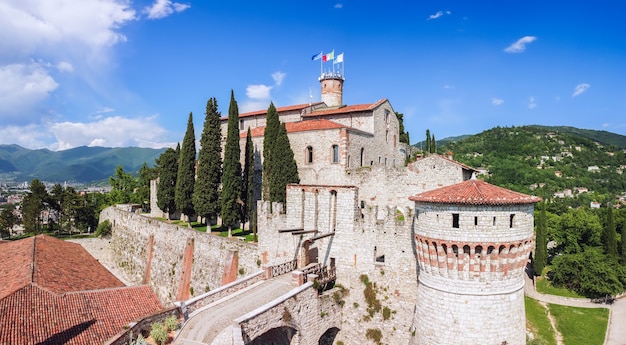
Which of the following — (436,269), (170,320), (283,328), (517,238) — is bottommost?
(283,328)

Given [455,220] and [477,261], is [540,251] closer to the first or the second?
[477,261]

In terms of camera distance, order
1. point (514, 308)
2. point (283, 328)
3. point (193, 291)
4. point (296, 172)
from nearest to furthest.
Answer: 1. point (514, 308)
2. point (283, 328)
3. point (193, 291)
4. point (296, 172)

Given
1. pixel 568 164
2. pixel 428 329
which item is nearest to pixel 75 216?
pixel 428 329

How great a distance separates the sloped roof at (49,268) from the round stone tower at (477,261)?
1832 centimetres

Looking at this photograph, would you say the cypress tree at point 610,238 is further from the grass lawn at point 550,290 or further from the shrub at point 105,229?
the shrub at point 105,229

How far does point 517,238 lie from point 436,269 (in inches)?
129

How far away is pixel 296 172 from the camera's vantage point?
3133 cm

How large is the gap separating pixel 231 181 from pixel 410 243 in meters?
17.4

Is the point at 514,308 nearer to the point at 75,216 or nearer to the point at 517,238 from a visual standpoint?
the point at 517,238

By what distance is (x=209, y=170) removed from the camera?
33.5m

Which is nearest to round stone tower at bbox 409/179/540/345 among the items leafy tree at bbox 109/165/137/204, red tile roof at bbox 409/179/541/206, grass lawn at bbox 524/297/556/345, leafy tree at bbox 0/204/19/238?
red tile roof at bbox 409/179/541/206

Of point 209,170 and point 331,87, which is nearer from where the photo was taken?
point 209,170

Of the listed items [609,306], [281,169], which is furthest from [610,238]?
[281,169]

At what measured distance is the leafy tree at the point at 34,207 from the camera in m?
60.6
